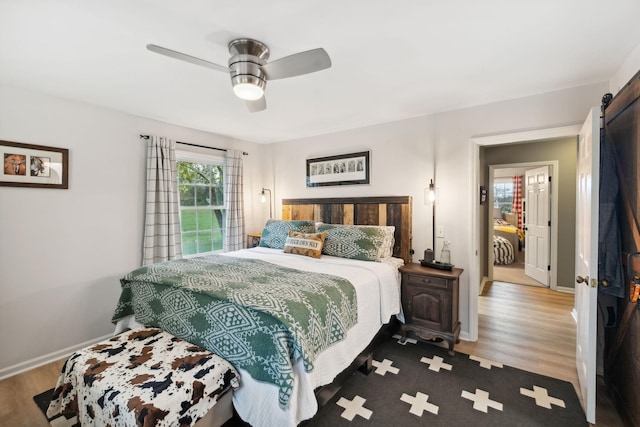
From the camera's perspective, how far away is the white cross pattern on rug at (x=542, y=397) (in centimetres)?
197

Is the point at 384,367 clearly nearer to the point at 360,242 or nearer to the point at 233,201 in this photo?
the point at 360,242

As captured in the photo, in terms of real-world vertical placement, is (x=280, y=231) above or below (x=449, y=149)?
below

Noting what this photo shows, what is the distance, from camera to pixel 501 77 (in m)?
2.26

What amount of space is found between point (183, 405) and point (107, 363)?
1.90 feet

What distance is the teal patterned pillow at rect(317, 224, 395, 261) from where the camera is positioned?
2953 mm

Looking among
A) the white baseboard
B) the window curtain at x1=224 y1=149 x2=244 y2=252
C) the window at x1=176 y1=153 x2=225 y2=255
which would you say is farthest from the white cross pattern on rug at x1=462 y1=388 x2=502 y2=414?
the white baseboard

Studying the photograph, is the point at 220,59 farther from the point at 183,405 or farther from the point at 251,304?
the point at 183,405

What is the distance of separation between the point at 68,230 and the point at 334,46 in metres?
2.93

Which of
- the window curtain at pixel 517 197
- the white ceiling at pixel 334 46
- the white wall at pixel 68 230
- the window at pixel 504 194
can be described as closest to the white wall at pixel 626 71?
the white ceiling at pixel 334 46

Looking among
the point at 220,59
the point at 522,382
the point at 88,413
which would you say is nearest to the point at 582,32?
the point at 220,59

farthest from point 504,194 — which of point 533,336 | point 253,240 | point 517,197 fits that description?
point 253,240

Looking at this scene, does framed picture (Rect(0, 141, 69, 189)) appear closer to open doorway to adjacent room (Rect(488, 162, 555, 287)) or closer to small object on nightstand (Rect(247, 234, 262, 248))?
small object on nightstand (Rect(247, 234, 262, 248))

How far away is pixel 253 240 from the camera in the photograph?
4191 mm

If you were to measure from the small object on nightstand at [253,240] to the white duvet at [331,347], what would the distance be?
58 cm
